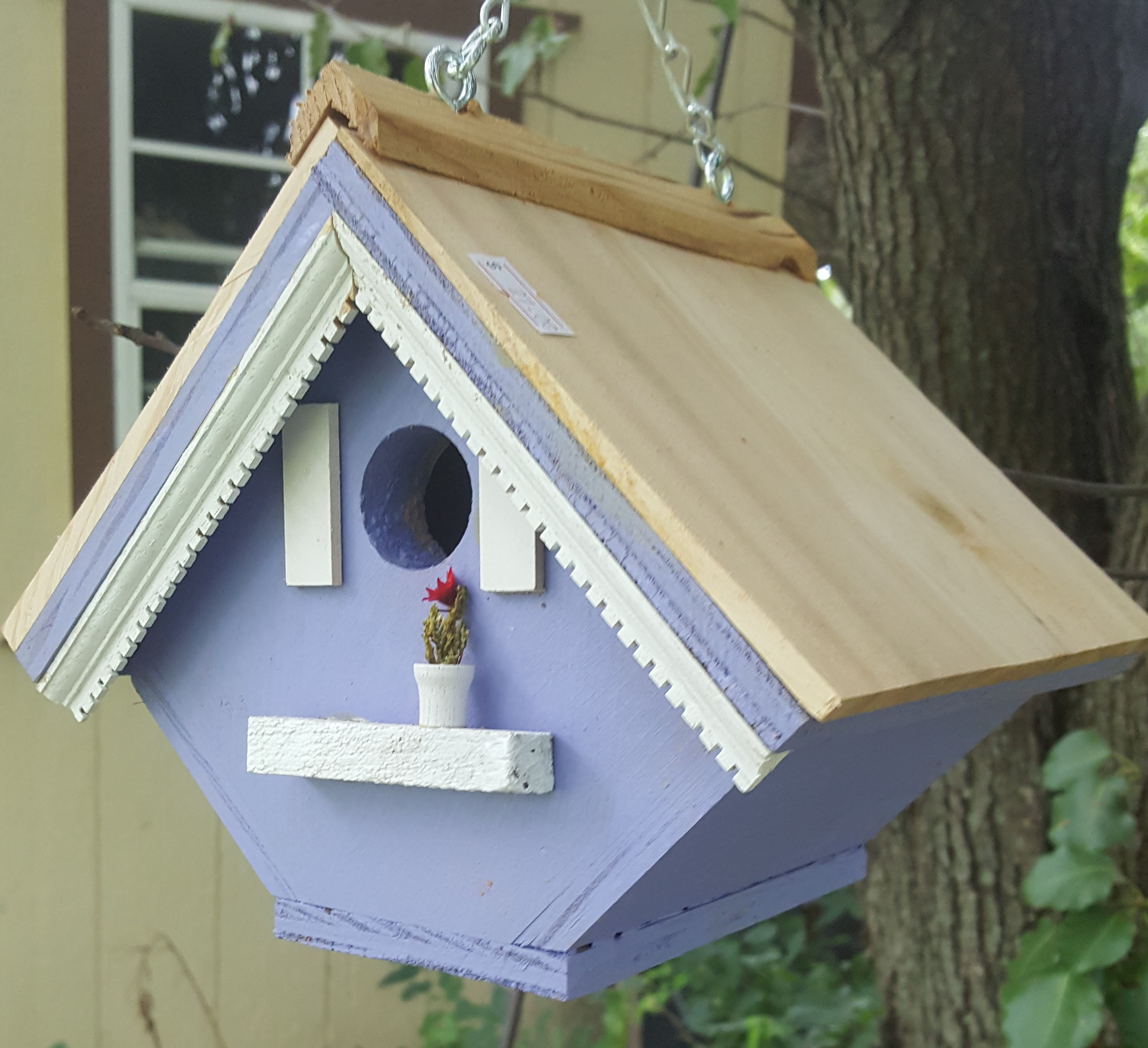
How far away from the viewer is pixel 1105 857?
3.94 ft

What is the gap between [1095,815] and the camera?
3.93 ft

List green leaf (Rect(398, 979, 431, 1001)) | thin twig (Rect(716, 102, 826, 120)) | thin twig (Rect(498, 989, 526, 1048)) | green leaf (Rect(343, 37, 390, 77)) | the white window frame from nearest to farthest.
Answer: thin twig (Rect(498, 989, 526, 1048)) < green leaf (Rect(343, 37, 390, 77)) < thin twig (Rect(716, 102, 826, 120)) < the white window frame < green leaf (Rect(398, 979, 431, 1001))

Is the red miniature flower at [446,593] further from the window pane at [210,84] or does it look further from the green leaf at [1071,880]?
the window pane at [210,84]

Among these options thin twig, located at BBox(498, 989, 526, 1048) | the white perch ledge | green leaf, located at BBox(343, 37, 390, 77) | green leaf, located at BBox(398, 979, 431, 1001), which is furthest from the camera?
green leaf, located at BBox(398, 979, 431, 1001)

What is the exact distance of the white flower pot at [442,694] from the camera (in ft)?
2.36

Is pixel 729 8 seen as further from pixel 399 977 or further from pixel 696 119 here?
pixel 399 977

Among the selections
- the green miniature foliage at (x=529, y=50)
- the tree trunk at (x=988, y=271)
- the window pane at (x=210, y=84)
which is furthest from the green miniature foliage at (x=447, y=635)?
the window pane at (x=210, y=84)

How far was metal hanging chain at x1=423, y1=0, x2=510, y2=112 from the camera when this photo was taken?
30.9 inches

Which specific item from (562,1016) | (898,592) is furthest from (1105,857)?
(562,1016)

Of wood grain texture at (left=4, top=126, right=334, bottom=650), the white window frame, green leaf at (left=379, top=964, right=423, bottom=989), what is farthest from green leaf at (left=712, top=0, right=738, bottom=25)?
green leaf at (left=379, top=964, right=423, bottom=989)

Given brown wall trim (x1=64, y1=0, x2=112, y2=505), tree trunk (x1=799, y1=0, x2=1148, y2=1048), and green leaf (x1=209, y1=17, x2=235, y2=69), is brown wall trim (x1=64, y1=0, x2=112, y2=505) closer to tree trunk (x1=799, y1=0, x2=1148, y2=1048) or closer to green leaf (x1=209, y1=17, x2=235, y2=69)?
green leaf (x1=209, y1=17, x2=235, y2=69)

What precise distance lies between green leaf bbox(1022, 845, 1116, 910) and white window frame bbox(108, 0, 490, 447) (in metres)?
1.47

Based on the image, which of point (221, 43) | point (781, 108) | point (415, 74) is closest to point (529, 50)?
point (415, 74)

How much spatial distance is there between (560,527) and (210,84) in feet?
5.95
